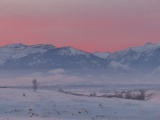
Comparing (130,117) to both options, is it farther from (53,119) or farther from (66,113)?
(53,119)

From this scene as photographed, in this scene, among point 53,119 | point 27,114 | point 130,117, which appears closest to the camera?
point 53,119

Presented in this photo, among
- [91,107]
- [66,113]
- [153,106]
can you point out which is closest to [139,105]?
[153,106]

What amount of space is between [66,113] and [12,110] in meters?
7.31

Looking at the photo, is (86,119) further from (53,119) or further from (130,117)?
(130,117)

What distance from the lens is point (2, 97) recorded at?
83.9m

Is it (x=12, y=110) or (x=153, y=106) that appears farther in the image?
(x=153, y=106)

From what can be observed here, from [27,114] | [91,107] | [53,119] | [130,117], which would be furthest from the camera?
[91,107]

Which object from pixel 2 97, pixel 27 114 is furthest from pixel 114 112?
pixel 2 97

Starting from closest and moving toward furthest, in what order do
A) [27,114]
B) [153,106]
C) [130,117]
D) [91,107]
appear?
[27,114] < [130,117] < [91,107] < [153,106]

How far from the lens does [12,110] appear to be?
225ft

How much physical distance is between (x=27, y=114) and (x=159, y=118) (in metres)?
18.7

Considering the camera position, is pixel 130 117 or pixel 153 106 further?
pixel 153 106

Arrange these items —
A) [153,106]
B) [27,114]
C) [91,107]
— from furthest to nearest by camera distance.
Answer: [153,106] < [91,107] < [27,114]

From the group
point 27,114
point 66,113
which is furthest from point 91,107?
point 27,114
